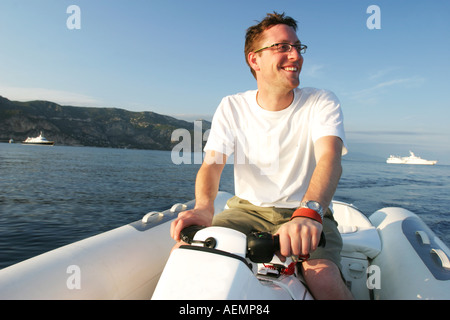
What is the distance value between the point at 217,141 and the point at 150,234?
131 centimetres

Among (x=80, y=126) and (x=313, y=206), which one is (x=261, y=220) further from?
(x=80, y=126)

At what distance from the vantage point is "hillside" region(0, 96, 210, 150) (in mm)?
115500

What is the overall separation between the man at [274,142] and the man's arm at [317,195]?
0.01 meters

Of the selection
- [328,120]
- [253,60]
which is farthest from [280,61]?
[328,120]

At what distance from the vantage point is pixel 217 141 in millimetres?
2625

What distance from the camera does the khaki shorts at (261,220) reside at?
2184 mm

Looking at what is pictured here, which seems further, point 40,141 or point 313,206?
point 40,141

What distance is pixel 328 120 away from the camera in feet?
7.48

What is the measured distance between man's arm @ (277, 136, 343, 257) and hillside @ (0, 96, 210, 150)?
12697 centimetres

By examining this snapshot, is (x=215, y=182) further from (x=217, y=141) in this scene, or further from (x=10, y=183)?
(x=10, y=183)

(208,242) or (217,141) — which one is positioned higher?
(217,141)

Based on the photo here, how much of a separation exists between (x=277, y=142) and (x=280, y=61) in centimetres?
67

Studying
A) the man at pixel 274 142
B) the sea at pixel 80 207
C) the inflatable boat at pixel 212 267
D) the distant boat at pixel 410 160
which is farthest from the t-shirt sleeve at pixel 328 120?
the distant boat at pixel 410 160
